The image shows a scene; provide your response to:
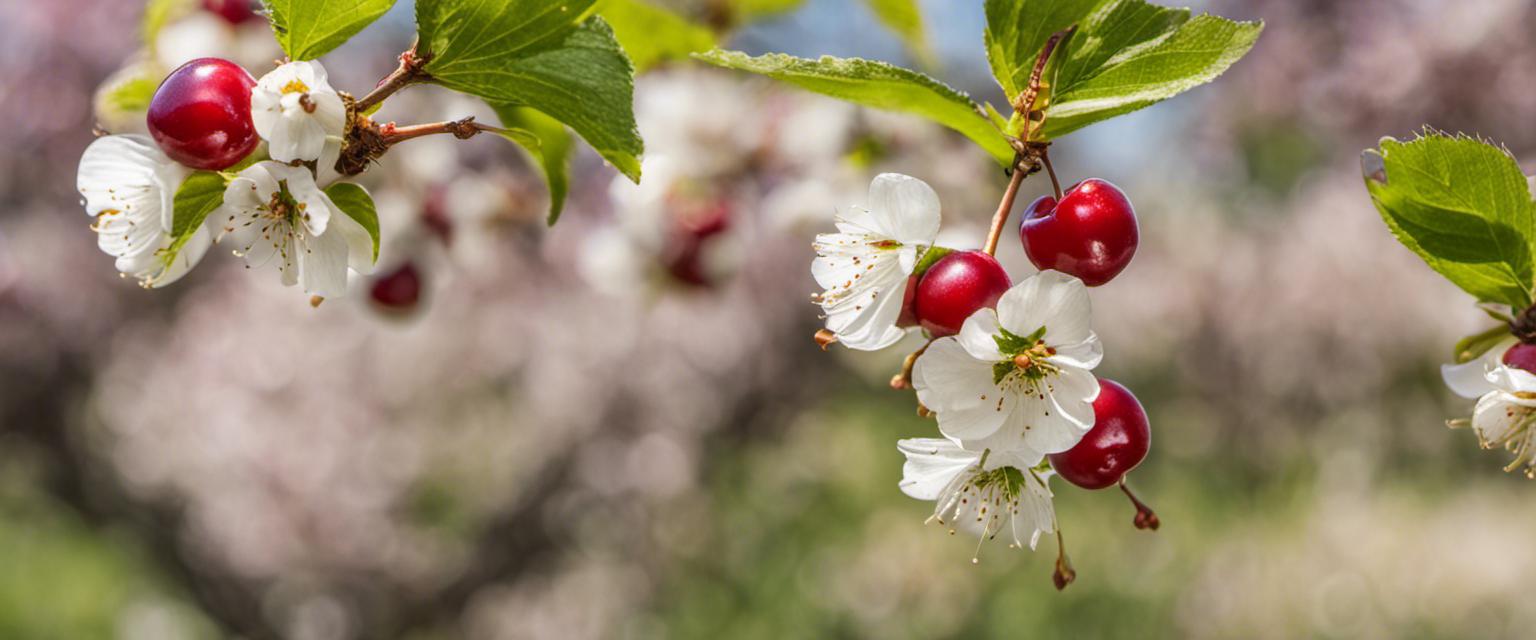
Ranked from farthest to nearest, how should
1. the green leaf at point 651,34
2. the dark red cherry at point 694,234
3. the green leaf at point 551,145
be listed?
the dark red cherry at point 694,234
the green leaf at point 651,34
the green leaf at point 551,145

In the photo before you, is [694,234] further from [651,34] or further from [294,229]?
[294,229]

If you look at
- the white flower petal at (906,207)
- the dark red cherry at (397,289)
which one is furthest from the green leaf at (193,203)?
the dark red cherry at (397,289)

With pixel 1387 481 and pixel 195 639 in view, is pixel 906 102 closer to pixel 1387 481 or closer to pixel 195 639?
pixel 195 639

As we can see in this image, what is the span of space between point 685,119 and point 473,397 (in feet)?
11.1

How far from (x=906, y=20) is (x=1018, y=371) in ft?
1.64

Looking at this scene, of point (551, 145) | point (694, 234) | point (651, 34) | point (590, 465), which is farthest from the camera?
point (590, 465)

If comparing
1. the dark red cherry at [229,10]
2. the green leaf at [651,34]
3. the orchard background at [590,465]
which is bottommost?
the orchard background at [590,465]

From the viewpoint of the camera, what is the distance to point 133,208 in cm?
40

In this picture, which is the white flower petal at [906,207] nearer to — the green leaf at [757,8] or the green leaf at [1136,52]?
the green leaf at [1136,52]

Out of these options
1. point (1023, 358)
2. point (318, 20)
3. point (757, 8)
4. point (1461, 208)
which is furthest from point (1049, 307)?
point (757, 8)

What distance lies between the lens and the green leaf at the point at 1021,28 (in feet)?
1.24

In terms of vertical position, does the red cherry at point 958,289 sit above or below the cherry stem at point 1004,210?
below

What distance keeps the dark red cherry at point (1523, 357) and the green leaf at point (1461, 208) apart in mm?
17

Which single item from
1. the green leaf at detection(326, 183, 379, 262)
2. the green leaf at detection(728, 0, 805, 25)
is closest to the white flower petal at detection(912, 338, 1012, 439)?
the green leaf at detection(326, 183, 379, 262)
